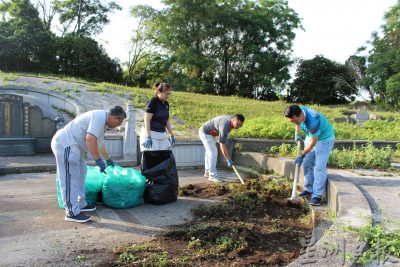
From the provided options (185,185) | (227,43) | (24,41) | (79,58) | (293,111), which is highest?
(227,43)

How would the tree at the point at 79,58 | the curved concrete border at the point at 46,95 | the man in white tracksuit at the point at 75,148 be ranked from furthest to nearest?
the tree at the point at 79,58, the curved concrete border at the point at 46,95, the man in white tracksuit at the point at 75,148

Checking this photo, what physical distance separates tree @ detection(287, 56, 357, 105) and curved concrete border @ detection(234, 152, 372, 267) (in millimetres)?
31516

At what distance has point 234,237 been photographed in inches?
148

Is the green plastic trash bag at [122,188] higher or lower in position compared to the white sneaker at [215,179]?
higher

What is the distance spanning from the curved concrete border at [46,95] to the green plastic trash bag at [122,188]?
8848mm

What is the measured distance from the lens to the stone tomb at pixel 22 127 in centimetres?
957

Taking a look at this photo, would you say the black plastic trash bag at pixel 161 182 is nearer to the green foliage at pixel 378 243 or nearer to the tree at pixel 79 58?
the green foliage at pixel 378 243

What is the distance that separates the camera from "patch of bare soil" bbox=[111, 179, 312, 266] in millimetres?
3322

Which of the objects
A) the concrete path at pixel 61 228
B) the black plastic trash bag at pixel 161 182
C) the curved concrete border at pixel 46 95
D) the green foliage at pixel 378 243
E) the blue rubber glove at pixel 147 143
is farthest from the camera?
the curved concrete border at pixel 46 95

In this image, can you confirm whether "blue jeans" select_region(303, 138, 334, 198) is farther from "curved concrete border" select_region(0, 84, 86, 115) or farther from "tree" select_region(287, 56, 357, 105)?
"tree" select_region(287, 56, 357, 105)

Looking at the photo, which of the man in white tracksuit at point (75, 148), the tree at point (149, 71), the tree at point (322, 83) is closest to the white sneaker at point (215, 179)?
the man in white tracksuit at point (75, 148)

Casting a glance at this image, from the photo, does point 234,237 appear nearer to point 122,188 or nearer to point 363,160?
point 122,188

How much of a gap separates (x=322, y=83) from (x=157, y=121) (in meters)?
32.4

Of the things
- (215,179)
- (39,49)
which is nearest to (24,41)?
(39,49)
